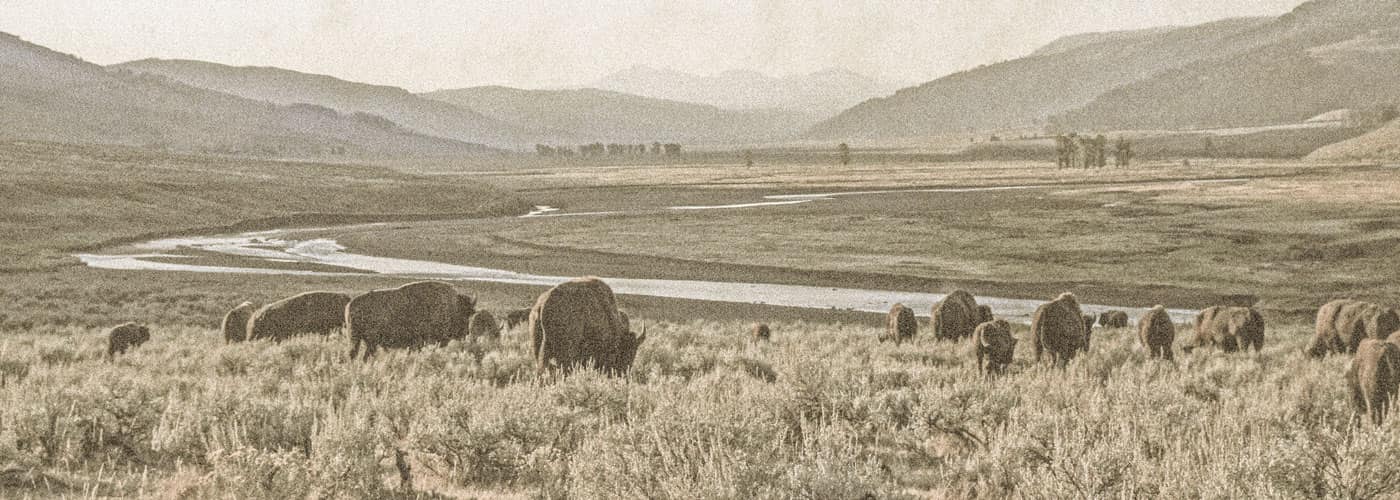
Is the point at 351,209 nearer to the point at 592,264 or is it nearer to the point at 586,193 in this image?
the point at 586,193

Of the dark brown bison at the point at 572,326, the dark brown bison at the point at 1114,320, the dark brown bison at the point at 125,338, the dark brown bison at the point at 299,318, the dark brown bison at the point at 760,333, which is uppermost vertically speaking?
the dark brown bison at the point at 572,326

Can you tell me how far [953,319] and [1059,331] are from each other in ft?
16.0

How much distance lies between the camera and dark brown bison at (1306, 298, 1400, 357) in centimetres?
1833

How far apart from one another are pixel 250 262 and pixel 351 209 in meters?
32.5

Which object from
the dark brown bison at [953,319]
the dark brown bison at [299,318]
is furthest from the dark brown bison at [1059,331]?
the dark brown bison at [299,318]

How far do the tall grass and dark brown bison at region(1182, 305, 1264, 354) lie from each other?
6.55 m

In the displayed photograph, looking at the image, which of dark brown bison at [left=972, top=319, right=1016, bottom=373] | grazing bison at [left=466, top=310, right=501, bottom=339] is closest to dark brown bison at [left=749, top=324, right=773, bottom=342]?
grazing bison at [left=466, top=310, right=501, bottom=339]

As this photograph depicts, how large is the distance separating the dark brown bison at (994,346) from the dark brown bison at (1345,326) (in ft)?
21.1

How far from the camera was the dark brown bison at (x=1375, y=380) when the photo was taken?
436 inches

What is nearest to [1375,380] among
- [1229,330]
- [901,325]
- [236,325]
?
[1229,330]

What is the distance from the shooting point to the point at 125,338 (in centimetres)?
1902

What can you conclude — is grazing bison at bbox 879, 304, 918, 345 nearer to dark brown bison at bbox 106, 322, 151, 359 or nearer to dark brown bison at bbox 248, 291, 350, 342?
dark brown bison at bbox 248, 291, 350, 342

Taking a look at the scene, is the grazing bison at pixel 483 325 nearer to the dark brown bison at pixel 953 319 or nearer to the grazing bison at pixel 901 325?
the grazing bison at pixel 901 325

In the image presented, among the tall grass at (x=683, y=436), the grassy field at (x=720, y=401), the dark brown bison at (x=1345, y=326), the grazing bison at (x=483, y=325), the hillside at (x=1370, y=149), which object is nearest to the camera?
the tall grass at (x=683, y=436)
